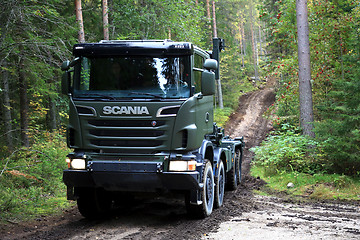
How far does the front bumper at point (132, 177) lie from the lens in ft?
20.5

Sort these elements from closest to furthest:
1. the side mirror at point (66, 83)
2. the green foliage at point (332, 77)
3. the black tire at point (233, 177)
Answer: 1. the side mirror at point (66, 83)
2. the green foliage at point (332, 77)
3. the black tire at point (233, 177)

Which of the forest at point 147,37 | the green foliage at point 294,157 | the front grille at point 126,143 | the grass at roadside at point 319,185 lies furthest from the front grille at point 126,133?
the green foliage at point 294,157

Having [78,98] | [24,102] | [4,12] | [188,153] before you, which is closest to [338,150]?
[188,153]

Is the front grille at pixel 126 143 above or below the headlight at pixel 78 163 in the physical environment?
above

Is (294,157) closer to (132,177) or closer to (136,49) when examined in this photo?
(132,177)

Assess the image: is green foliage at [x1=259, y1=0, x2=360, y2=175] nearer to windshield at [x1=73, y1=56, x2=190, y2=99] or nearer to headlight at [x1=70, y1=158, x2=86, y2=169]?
windshield at [x1=73, y1=56, x2=190, y2=99]

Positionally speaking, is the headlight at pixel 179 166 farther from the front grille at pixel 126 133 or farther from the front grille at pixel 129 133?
the front grille at pixel 129 133

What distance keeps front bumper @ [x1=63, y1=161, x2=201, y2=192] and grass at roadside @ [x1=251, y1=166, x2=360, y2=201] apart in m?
4.39

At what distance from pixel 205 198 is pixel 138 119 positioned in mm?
2053

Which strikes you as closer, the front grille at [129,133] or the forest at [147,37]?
the front grille at [129,133]

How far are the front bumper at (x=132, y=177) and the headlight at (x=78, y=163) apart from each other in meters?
0.09

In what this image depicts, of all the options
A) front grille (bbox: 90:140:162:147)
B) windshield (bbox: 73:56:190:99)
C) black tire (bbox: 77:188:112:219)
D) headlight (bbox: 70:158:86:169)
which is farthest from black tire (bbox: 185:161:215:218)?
headlight (bbox: 70:158:86:169)

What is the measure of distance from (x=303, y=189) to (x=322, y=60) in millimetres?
5458

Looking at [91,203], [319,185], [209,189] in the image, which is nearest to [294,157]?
[319,185]
